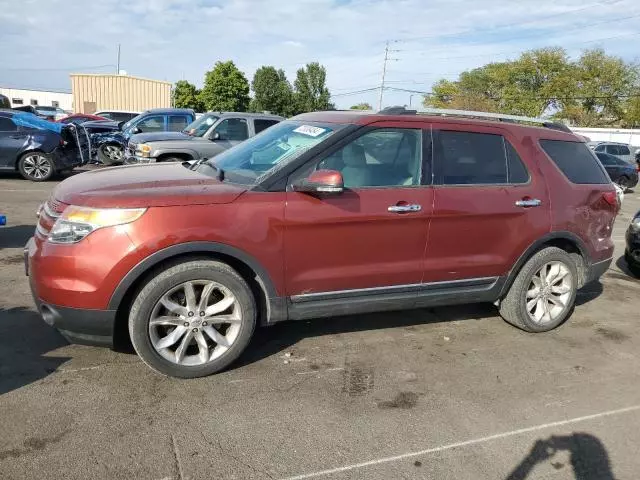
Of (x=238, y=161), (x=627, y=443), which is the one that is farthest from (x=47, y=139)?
(x=627, y=443)

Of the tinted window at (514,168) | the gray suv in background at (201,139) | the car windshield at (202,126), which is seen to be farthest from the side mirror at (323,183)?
the car windshield at (202,126)

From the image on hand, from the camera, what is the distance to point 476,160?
14.5ft

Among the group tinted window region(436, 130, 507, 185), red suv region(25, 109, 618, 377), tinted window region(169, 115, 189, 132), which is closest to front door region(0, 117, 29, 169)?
tinted window region(169, 115, 189, 132)

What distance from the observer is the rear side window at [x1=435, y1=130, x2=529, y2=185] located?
4273 millimetres

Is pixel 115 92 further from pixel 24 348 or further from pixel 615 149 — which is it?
pixel 24 348

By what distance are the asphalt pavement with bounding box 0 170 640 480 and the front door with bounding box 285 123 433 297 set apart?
0.65 metres

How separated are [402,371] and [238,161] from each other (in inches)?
80.0

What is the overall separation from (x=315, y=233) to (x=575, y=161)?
277 cm

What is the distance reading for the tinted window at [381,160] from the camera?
3939 mm

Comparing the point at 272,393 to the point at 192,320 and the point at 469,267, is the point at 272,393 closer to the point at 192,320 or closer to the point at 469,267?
the point at 192,320

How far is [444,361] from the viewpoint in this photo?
419 cm

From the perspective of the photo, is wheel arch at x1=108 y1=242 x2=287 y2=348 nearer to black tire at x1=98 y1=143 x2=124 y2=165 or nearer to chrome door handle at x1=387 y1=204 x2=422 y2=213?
chrome door handle at x1=387 y1=204 x2=422 y2=213

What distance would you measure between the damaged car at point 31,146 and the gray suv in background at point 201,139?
6.23ft

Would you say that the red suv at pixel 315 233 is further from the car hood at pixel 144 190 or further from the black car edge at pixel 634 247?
the black car edge at pixel 634 247
